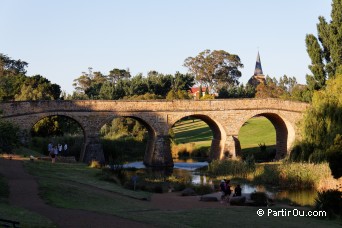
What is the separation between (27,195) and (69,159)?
17.7m

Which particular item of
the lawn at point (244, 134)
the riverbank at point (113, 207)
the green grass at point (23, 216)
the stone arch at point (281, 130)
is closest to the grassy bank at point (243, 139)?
the lawn at point (244, 134)

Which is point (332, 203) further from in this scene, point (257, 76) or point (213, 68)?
point (257, 76)

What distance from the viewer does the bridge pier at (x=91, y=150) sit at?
142ft

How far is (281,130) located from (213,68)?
60.5 m

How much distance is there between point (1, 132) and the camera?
21.7 meters

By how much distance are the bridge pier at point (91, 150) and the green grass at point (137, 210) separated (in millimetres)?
16869

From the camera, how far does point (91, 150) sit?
4362 cm

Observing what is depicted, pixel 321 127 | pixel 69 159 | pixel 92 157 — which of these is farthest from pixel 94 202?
pixel 92 157

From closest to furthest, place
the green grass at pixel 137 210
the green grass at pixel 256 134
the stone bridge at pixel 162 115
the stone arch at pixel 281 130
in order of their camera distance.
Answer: the green grass at pixel 137 210, the stone bridge at pixel 162 115, the stone arch at pixel 281 130, the green grass at pixel 256 134

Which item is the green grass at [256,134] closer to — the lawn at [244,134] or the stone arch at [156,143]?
the lawn at [244,134]

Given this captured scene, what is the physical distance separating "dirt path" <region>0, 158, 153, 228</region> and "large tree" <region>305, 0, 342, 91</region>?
33.7 metres

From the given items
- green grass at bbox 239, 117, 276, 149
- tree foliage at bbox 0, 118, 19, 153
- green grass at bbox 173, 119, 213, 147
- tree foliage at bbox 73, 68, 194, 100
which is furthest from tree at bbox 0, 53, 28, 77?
tree foliage at bbox 0, 118, 19, 153

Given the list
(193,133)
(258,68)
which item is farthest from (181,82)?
(258,68)

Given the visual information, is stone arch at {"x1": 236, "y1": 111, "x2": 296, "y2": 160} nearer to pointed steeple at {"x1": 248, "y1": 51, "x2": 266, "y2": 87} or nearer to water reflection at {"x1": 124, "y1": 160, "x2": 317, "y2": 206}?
water reflection at {"x1": 124, "y1": 160, "x2": 317, "y2": 206}
